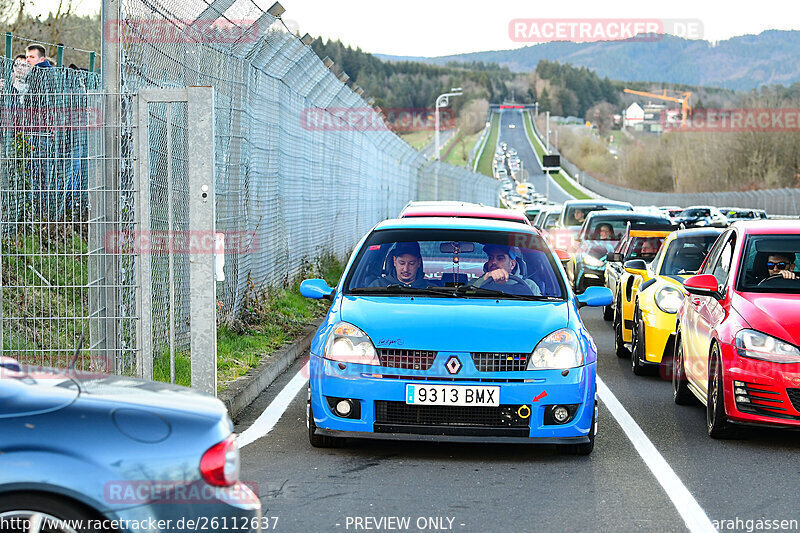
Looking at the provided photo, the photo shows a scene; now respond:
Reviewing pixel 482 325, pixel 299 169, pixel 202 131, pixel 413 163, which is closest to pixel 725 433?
pixel 482 325

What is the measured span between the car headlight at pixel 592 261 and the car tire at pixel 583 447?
12063 mm

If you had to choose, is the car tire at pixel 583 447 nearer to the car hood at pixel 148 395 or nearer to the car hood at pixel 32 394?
the car hood at pixel 148 395


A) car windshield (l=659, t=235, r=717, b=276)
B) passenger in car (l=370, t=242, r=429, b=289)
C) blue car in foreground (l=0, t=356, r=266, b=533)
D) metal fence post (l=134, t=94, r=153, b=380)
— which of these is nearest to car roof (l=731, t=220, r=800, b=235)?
passenger in car (l=370, t=242, r=429, b=289)

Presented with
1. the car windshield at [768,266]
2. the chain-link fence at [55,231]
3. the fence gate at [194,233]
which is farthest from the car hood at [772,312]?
the chain-link fence at [55,231]

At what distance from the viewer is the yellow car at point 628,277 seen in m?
12.0

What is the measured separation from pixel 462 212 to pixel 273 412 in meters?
2.96

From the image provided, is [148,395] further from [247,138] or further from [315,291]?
[247,138]

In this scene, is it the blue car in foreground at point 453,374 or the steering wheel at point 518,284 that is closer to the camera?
the blue car in foreground at point 453,374

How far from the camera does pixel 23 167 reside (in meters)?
8.30

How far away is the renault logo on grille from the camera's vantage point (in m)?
6.91

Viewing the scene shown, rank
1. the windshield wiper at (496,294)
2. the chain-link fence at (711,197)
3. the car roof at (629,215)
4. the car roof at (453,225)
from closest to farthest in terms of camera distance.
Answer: the windshield wiper at (496,294)
the car roof at (453,225)
the car roof at (629,215)
the chain-link fence at (711,197)

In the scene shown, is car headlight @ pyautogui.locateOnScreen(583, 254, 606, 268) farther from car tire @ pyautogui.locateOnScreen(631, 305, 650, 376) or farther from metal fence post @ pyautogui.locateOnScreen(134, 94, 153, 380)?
metal fence post @ pyautogui.locateOnScreen(134, 94, 153, 380)

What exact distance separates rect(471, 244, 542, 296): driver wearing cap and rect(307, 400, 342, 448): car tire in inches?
61.7

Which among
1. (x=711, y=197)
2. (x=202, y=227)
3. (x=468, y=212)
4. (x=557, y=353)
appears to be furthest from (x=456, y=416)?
(x=711, y=197)
